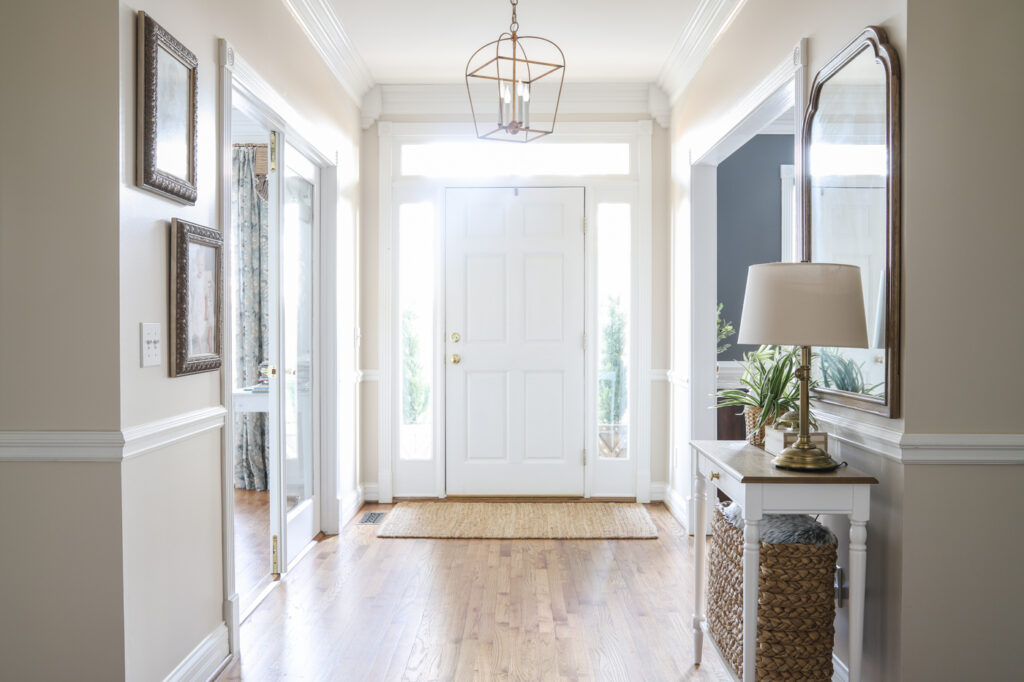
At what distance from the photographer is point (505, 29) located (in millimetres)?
3850

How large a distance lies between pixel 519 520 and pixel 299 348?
1.66m

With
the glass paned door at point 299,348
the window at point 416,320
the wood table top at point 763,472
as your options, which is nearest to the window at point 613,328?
the window at point 416,320

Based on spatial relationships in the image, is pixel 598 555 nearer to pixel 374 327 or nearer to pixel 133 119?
pixel 374 327

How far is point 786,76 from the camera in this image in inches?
107

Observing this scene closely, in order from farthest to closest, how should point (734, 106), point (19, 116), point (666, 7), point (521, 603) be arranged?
point (666, 7), point (734, 106), point (521, 603), point (19, 116)

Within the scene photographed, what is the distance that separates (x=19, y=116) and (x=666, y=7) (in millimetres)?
2835

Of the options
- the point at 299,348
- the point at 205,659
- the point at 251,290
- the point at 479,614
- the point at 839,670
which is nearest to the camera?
the point at 839,670

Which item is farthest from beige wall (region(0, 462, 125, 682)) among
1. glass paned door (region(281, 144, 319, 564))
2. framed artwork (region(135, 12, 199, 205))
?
glass paned door (region(281, 144, 319, 564))

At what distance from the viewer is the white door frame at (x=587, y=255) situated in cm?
477

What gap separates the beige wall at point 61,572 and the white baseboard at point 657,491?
349 cm

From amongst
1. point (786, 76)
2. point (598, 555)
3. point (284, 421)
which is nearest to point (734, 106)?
point (786, 76)

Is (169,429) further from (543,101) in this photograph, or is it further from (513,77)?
(543,101)

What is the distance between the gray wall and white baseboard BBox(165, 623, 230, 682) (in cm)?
366

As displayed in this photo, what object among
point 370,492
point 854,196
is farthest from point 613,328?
point 854,196
